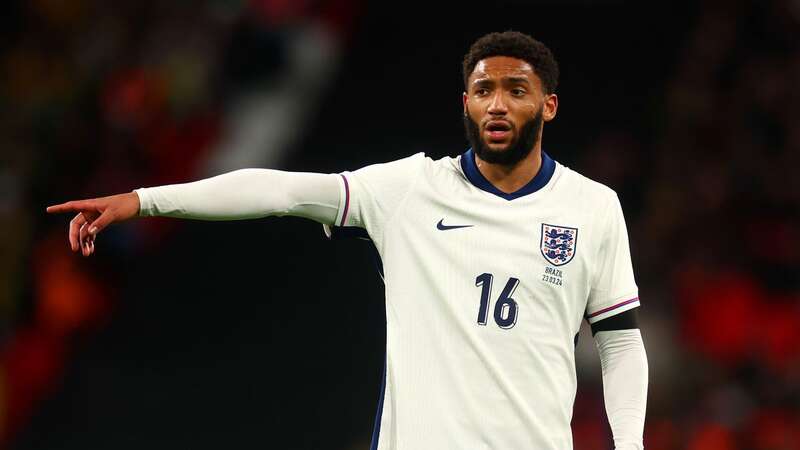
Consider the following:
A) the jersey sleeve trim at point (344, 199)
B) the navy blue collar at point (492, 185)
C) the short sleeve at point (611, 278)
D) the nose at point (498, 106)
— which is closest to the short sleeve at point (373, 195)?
the jersey sleeve trim at point (344, 199)

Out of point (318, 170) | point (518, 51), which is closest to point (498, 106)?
point (518, 51)

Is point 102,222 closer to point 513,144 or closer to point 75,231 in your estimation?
point 75,231

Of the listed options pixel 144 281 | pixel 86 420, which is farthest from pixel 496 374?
pixel 144 281

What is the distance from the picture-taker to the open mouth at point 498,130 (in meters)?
3.75

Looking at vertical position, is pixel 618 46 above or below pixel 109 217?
above

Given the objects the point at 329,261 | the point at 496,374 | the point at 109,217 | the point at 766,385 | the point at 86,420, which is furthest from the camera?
the point at 329,261

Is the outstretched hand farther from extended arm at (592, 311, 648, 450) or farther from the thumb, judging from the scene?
extended arm at (592, 311, 648, 450)

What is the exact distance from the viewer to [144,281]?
8.60 metres

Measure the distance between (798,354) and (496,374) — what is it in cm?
422

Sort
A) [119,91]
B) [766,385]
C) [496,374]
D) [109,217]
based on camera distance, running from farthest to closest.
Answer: [119,91] < [766,385] < [496,374] < [109,217]

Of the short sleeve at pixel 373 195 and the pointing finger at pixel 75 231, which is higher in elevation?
the short sleeve at pixel 373 195

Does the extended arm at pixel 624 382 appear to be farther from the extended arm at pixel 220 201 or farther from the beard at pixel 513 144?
the extended arm at pixel 220 201

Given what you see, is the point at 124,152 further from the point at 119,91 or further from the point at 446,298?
the point at 446,298

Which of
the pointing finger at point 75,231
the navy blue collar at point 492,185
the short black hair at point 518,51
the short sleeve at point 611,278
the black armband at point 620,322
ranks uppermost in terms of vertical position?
the short black hair at point 518,51
